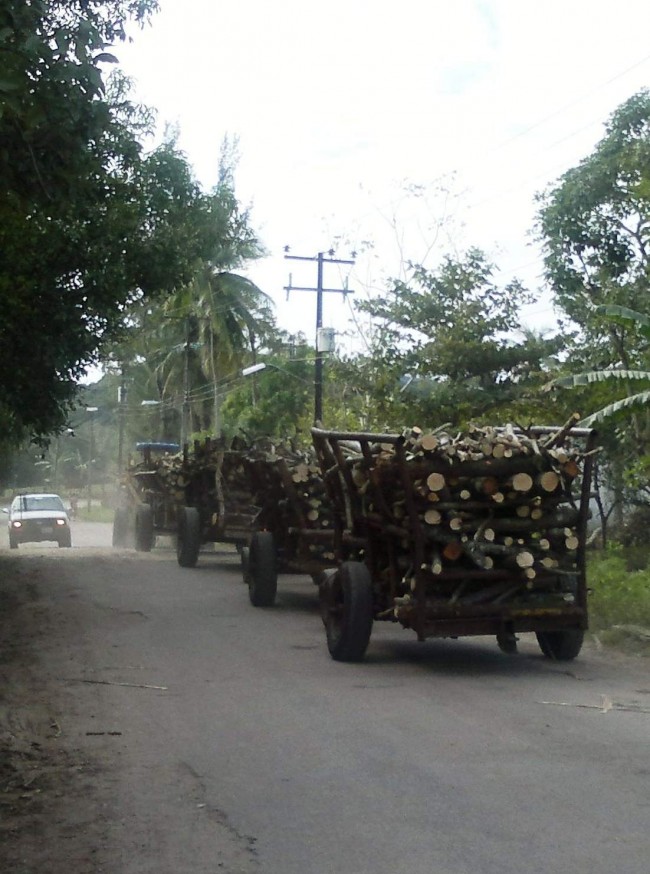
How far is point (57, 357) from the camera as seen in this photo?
16.1m

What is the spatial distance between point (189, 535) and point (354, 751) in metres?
14.1

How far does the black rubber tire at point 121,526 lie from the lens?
30288 millimetres

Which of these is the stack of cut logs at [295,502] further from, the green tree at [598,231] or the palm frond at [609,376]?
the green tree at [598,231]

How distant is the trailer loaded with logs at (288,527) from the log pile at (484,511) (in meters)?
4.01

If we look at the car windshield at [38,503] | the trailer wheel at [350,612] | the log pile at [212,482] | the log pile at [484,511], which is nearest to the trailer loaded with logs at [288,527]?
the log pile at [212,482]

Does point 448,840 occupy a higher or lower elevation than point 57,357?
lower

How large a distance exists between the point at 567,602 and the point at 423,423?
1400 centimetres

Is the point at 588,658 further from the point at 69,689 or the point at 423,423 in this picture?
the point at 423,423

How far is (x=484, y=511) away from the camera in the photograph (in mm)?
10570

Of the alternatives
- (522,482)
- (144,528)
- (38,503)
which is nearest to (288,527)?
(522,482)

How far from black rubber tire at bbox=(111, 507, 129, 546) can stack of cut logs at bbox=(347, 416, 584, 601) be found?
66.1ft

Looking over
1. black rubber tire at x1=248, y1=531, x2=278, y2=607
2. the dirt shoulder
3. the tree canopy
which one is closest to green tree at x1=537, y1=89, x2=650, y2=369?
the tree canopy

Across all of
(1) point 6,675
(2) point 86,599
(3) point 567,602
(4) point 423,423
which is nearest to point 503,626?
(3) point 567,602

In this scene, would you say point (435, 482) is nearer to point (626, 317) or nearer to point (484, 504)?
point (484, 504)
